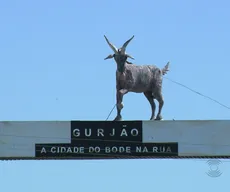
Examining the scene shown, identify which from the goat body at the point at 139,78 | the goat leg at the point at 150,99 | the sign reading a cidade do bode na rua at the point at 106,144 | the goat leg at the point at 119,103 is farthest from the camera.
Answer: the goat leg at the point at 150,99

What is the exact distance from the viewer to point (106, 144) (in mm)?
33531

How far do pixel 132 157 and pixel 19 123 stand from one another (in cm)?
386

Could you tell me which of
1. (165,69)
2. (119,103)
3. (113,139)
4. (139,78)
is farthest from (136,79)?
(113,139)

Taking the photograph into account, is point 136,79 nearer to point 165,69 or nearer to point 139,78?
point 139,78

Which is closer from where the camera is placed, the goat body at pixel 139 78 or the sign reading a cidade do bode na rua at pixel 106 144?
the sign reading a cidade do bode na rua at pixel 106 144

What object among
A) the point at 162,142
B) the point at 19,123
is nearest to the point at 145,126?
the point at 162,142

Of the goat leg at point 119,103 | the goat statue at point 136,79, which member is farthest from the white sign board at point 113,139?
the goat statue at point 136,79

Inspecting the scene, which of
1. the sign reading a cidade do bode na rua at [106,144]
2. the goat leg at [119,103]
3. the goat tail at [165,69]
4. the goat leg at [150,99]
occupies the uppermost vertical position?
the goat tail at [165,69]

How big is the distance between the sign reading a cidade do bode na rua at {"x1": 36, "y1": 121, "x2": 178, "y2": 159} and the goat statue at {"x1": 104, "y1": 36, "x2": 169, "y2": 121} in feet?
1.79

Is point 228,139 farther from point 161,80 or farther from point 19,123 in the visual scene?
point 19,123

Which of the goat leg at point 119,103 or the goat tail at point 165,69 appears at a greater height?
the goat tail at point 165,69

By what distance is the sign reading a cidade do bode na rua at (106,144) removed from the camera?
33531 millimetres

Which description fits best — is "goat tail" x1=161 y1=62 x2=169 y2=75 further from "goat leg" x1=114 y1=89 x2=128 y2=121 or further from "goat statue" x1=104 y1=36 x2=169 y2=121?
"goat leg" x1=114 y1=89 x2=128 y2=121

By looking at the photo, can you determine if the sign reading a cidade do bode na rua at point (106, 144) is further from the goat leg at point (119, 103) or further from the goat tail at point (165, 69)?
the goat tail at point (165, 69)
